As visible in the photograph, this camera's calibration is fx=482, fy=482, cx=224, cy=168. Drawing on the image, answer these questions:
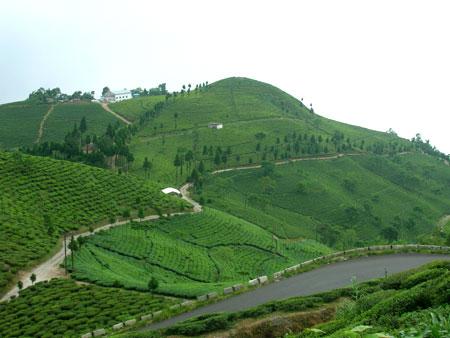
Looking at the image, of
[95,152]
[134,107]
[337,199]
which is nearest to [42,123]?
[134,107]

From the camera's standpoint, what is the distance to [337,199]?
10331cm

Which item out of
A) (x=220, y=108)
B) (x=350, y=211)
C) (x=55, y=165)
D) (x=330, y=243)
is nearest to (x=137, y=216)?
(x=55, y=165)

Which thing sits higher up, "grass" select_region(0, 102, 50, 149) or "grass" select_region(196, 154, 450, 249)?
"grass" select_region(0, 102, 50, 149)

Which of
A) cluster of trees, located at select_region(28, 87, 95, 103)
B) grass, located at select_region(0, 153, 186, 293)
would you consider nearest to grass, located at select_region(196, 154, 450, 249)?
grass, located at select_region(0, 153, 186, 293)

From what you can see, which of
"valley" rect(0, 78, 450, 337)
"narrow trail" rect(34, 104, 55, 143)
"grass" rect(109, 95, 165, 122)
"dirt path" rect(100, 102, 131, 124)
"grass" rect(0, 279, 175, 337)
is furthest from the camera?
"grass" rect(109, 95, 165, 122)

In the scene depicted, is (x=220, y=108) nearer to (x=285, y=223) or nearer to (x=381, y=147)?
(x=381, y=147)

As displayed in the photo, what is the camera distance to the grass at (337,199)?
87.1m

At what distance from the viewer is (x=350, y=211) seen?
318 feet

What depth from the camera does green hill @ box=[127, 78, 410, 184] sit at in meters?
115

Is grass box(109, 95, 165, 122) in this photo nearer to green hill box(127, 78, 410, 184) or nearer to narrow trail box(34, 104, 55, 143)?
green hill box(127, 78, 410, 184)

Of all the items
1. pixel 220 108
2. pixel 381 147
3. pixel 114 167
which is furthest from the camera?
pixel 220 108

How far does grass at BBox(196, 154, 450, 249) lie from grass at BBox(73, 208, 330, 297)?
1173cm

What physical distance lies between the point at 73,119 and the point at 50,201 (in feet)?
287

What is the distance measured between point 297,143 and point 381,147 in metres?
33.3
